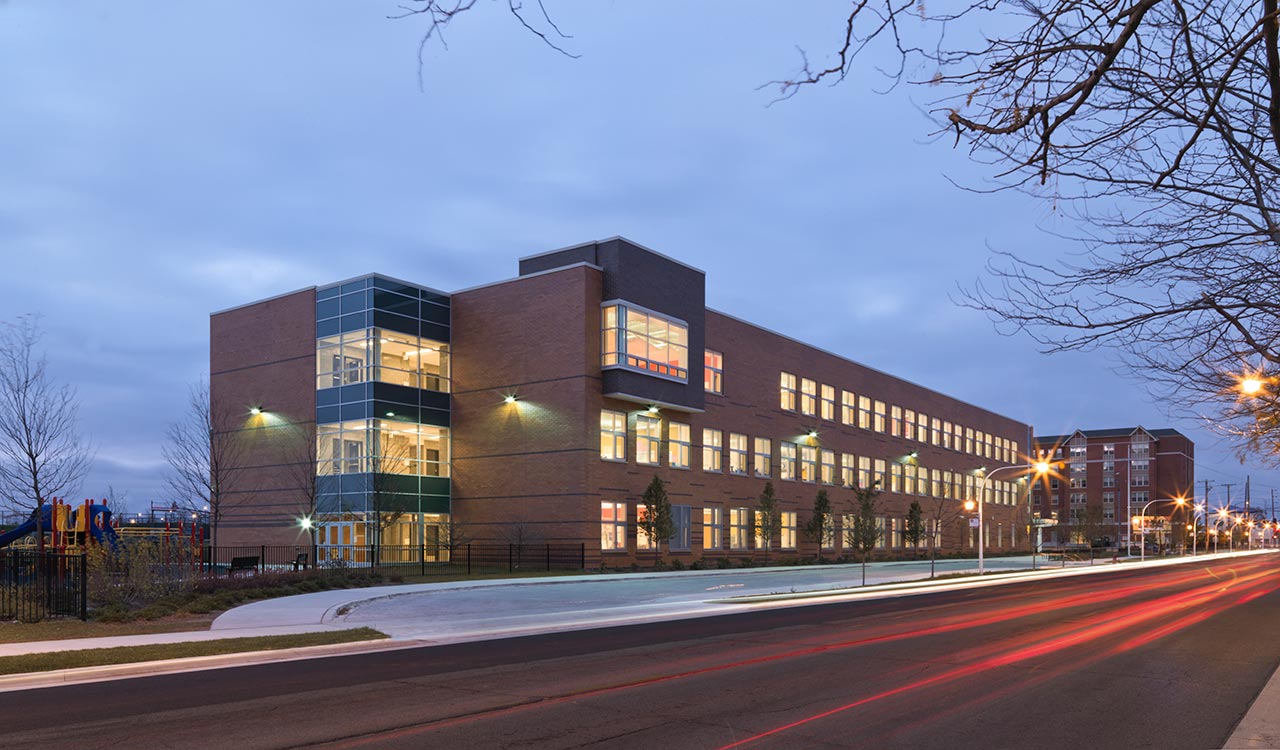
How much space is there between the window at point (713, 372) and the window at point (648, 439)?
198 inches

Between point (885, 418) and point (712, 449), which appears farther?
point (885, 418)

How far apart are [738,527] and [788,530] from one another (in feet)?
19.3

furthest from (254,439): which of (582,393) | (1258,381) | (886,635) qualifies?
(1258,381)

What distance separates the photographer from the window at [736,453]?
54.5 meters

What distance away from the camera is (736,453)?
5512cm

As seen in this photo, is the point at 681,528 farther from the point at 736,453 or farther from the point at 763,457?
the point at 763,457

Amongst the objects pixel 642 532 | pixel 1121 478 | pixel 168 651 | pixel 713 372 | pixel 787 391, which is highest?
pixel 713 372

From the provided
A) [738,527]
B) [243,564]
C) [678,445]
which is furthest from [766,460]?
[243,564]

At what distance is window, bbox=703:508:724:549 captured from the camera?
169 feet

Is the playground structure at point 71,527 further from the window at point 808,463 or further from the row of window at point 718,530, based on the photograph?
the window at point 808,463

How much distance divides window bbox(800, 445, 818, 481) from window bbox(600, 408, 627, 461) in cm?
1863

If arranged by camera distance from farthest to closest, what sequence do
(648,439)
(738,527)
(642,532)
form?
(738,527) → (648,439) → (642,532)

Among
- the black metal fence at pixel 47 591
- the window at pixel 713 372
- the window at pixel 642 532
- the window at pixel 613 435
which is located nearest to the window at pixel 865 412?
the window at pixel 713 372

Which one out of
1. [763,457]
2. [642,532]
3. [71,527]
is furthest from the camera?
[763,457]
